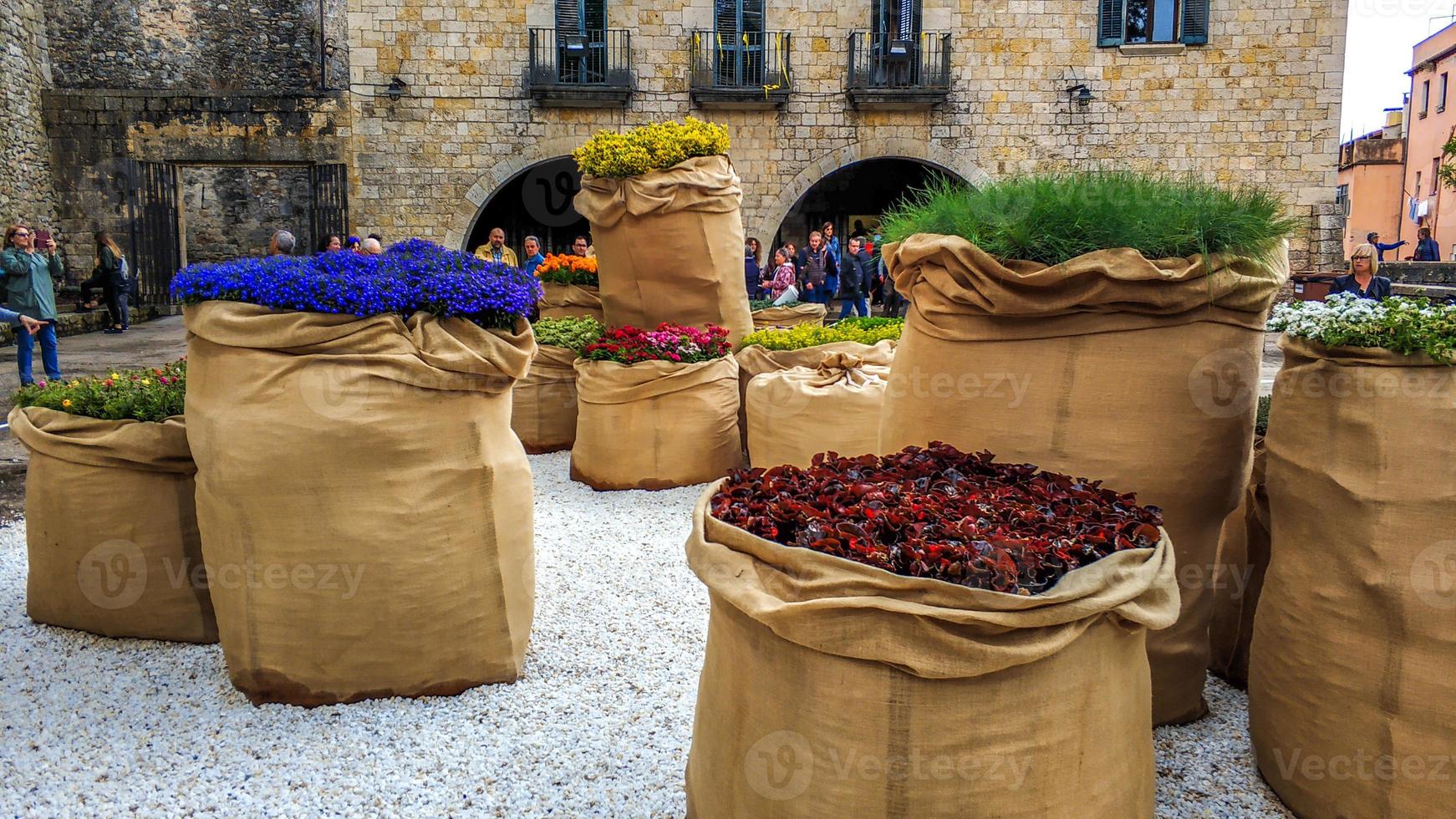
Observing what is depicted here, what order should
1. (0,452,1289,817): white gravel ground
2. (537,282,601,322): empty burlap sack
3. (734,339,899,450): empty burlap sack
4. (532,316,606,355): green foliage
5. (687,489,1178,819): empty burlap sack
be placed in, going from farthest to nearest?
(537,282,601,322): empty burlap sack < (532,316,606,355): green foliage < (734,339,899,450): empty burlap sack < (0,452,1289,817): white gravel ground < (687,489,1178,819): empty burlap sack

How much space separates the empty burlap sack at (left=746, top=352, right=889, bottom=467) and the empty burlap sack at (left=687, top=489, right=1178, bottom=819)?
2981 mm

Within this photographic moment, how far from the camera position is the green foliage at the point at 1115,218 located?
2.43m

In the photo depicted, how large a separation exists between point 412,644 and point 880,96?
12598mm

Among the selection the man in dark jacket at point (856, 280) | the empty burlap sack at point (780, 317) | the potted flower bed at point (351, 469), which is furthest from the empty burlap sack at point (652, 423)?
the man in dark jacket at point (856, 280)

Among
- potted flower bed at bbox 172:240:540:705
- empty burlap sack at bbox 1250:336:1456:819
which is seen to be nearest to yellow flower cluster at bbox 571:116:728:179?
potted flower bed at bbox 172:240:540:705

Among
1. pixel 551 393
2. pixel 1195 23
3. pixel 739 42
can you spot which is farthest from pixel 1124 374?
pixel 1195 23

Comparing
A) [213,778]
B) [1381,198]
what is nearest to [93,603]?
[213,778]

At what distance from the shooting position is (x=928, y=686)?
5.27 ft

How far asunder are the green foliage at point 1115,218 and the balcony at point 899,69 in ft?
39.0

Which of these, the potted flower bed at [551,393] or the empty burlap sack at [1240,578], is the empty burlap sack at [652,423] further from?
the empty burlap sack at [1240,578]

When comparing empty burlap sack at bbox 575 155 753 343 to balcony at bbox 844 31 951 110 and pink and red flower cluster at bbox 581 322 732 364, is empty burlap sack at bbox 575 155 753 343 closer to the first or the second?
pink and red flower cluster at bbox 581 322 732 364

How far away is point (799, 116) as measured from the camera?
46.5 feet

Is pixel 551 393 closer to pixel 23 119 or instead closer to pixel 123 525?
pixel 123 525

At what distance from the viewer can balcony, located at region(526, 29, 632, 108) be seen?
45.0ft
